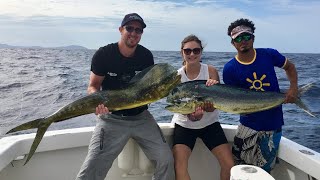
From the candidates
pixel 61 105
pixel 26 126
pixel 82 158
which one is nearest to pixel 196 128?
pixel 82 158

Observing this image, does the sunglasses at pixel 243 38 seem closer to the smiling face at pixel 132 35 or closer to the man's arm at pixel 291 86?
the man's arm at pixel 291 86

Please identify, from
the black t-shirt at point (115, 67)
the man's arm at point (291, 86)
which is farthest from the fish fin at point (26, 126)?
the man's arm at point (291, 86)

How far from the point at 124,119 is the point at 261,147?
3.93ft

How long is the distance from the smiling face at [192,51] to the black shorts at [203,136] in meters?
0.61

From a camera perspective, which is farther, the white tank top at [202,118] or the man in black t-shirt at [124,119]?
the white tank top at [202,118]

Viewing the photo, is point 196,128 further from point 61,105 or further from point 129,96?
point 61,105

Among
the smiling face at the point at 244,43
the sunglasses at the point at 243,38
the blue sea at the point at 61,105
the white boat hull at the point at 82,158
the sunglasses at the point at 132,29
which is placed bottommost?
the blue sea at the point at 61,105

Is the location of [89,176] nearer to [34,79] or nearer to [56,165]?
[56,165]

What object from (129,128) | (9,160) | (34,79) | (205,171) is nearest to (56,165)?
(9,160)

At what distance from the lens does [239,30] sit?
297 cm

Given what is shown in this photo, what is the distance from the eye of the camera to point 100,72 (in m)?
3.09

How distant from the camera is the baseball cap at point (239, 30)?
2949mm

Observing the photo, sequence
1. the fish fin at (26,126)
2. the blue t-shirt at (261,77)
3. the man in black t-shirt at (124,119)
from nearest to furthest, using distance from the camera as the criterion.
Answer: the fish fin at (26,126) → the man in black t-shirt at (124,119) → the blue t-shirt at (261,77)

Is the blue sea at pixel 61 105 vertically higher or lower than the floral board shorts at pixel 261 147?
lower
